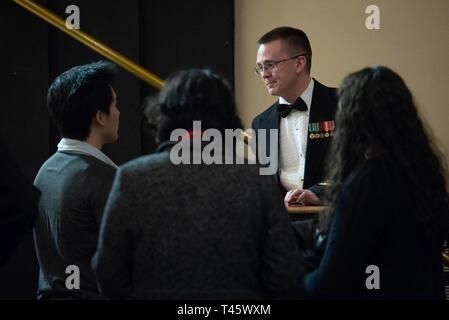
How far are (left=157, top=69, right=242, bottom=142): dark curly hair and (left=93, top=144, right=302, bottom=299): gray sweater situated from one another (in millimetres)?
92

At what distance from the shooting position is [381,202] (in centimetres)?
166


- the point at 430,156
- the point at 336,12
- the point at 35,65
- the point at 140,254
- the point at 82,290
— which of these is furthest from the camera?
the point at 336,12

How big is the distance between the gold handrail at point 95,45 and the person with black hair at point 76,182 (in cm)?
126

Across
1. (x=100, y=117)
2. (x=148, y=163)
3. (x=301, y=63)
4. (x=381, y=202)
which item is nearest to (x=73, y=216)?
(x=100, y=117)

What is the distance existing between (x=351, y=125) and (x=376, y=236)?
11.4 inches

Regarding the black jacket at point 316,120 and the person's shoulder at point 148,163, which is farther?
the black jacket at point 316,120

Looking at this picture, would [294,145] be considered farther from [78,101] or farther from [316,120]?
[78,101]

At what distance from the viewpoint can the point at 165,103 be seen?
1576 millimetres

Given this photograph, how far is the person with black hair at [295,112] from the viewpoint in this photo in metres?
3.00

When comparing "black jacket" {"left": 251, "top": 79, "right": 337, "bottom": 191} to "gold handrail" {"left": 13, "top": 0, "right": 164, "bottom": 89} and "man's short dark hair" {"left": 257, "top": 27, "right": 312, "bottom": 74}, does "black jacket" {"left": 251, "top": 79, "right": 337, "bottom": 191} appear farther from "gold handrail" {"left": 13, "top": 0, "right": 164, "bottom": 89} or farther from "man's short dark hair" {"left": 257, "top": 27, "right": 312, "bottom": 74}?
"gold handrail" {"left": 13, "top": 0, "right": 164, "bottom": 89}

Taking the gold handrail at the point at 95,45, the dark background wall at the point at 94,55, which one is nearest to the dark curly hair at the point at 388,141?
the gold handrail at the point at 95,45

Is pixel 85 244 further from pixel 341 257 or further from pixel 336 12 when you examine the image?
pixel 336 12

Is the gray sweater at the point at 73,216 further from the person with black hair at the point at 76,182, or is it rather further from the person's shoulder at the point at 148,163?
the person's shoulder at the point at 148,163

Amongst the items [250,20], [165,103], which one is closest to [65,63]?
[250,20]
